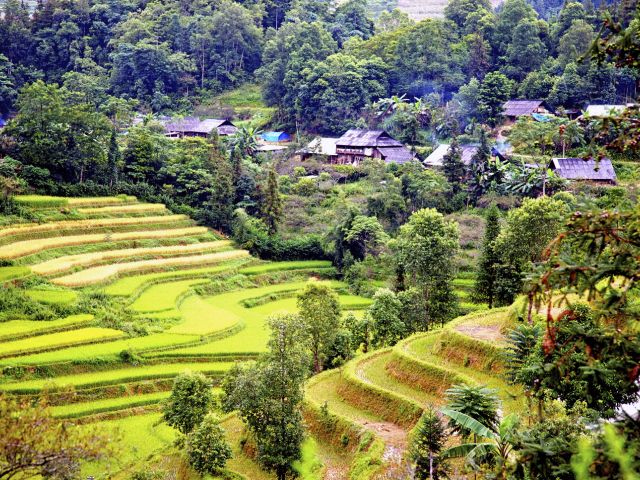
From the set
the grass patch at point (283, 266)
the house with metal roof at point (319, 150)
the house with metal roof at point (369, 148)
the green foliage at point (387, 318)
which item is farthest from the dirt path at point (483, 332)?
the house with metal roof at point (319, 150)

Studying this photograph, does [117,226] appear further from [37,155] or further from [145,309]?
[145,309]

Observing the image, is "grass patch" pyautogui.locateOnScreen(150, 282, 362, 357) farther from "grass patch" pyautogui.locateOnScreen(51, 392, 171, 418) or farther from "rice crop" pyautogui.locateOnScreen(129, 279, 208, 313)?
"grass patch" pyautogui.locateOnScreen(51, 392, 171, 418)

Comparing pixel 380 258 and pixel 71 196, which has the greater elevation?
pixel 71 196

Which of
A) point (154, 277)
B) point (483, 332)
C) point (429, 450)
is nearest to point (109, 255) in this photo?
point (154, 277)

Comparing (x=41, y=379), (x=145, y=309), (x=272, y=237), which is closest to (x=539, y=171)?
(x=272, y=237)

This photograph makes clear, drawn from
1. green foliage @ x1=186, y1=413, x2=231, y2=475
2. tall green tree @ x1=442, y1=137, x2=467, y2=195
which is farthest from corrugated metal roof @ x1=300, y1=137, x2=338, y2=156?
green foliage @ x1=186, y1=413, x2=231, y2=475

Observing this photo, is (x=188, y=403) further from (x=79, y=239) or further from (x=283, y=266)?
(x=283, y=266)
